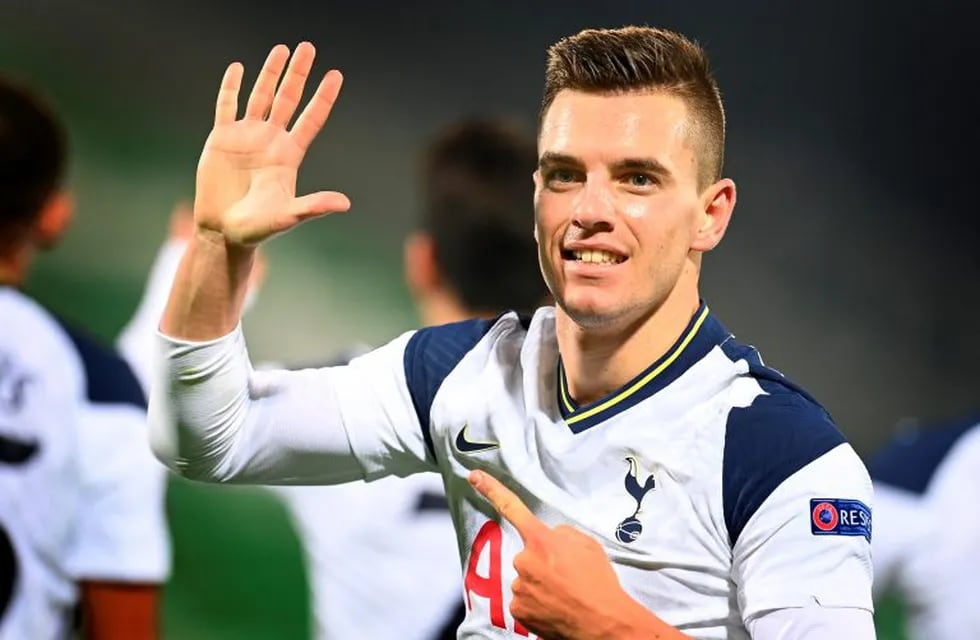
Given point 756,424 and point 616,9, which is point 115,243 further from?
point 756,424

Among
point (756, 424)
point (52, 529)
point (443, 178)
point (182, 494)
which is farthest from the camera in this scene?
point (182, 494)

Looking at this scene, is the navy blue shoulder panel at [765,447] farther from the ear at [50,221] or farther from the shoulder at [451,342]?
the ear at [50,221]

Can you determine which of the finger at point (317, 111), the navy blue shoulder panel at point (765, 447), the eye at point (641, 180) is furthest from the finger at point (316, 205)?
the navy blue shoulder panel at point (765, 447)

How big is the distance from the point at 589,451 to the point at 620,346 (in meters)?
0.16

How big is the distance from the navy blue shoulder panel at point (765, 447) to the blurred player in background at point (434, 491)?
51.7 inches

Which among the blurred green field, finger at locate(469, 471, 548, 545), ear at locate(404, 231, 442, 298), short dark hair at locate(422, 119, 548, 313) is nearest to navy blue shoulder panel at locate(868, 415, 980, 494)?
the blurred green field

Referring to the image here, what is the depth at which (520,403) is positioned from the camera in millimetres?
2094

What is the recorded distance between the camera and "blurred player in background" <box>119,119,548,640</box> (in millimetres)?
3275

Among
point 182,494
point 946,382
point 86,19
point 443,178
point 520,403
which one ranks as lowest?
point 182,494

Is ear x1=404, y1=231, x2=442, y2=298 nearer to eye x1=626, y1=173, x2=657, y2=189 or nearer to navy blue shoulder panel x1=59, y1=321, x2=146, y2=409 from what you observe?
navy blue shoulder panel x1=59, y1=321, x2=146, y2=409

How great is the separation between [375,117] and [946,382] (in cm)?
215

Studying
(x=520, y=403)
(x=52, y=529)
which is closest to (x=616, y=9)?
(x=52, y=529)

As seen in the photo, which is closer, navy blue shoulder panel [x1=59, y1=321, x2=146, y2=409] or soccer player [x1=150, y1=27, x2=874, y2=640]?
soccer player [x1=150, y1=27, x2=874, y2=640]

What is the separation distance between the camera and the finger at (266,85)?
2066 millimetres
